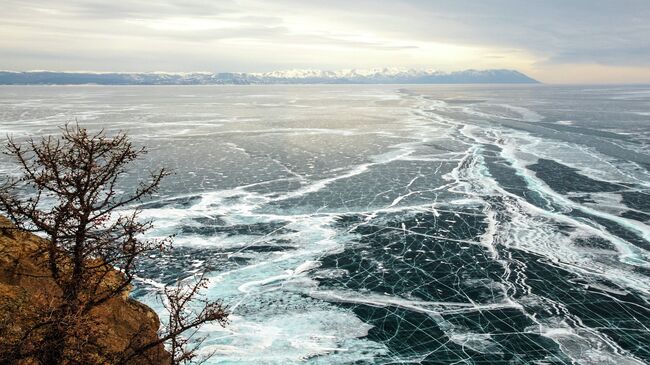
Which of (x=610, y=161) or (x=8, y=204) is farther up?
(x=8, y=204)

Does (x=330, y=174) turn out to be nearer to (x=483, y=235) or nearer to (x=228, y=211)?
(x=228, y=211)

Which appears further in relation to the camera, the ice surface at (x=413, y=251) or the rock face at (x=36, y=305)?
the ice surface at (x=413, y=251)

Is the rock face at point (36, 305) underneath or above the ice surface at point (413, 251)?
above

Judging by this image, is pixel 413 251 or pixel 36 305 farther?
pixel 413 251

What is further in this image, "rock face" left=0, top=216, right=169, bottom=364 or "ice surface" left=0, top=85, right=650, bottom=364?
"ice surface" left=0, top=85, right=650, bottom=364

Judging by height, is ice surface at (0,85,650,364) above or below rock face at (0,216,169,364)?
below

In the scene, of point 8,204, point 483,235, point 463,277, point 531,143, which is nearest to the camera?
point 8,204

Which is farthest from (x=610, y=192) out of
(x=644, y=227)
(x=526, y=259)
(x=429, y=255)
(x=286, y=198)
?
(x=286, y=198)

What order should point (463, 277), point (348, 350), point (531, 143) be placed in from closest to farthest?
point (348, 350) → point (463, 277) → point (531, 143)
